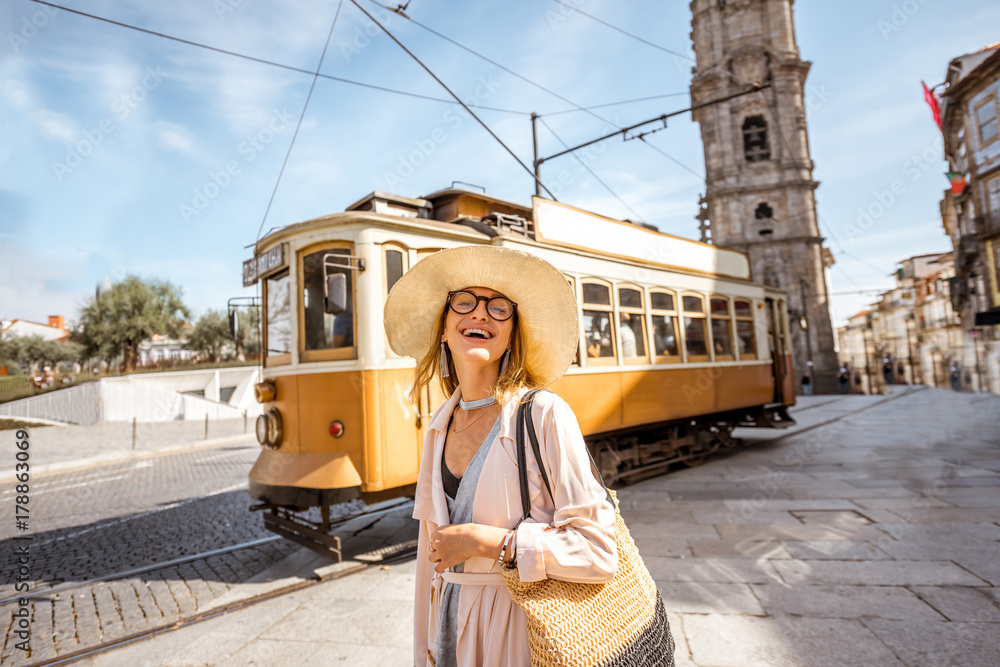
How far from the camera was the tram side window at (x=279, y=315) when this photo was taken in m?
5.20

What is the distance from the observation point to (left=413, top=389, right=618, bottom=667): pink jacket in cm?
128

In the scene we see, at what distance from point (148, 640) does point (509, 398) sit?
3.63 meters

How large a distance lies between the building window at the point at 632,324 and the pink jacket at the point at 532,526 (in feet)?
18.8

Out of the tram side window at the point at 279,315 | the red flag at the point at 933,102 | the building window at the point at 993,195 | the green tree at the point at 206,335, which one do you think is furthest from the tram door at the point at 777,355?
the green tree at the point at 206,335

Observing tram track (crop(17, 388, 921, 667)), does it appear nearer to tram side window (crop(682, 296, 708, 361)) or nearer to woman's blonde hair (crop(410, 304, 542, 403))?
woman's blonde hair (crop(410, 304, 542, 403))

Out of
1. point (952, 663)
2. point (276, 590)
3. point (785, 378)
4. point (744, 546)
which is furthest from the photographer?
point (785, 378)

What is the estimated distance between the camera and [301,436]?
4828mm

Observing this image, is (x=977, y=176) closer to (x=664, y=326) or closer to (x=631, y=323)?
(x=664, y=326)

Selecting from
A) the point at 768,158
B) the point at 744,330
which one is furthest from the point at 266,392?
the point at 768,158

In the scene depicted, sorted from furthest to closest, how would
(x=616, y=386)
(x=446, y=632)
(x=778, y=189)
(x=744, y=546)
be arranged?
(x=778, y=189)
(x=616, y=386)
(x=744, y=546)
(x=446, y=632)

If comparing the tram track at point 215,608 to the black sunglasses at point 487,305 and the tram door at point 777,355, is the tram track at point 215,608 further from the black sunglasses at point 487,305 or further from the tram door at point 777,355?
the tram door at point 777,355

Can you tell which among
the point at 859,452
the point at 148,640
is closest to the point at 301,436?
the point at 148,640

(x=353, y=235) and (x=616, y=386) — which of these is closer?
(x=353, y=235)

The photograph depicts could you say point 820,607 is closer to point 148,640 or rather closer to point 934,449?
point 148,640
